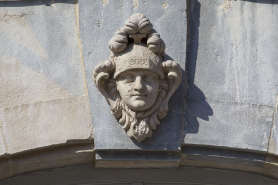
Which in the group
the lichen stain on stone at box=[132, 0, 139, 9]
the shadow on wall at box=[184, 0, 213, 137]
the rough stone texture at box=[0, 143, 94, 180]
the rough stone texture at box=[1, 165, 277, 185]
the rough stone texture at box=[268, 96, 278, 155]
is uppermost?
the lichen stain on stone at box=[132, 0, 139, 9]

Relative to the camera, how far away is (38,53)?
4156 mm

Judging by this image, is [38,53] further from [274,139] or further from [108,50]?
[274,139]

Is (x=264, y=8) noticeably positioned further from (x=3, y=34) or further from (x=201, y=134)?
(x=3, y=34)

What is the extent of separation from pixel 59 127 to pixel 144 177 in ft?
2.19

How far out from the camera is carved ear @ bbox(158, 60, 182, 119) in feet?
12.7

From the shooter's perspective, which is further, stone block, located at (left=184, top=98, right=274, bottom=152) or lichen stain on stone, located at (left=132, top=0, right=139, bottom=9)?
lichen stain on stone, located at (left=132, top=0, right=139, bottom=9)

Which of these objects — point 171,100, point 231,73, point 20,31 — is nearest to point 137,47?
point 171,100

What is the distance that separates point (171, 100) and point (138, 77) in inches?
12.8

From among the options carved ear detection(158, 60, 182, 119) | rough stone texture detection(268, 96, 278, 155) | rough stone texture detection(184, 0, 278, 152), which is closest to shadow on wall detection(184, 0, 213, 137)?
rough stone texture detection(184, 0, 278, 152)

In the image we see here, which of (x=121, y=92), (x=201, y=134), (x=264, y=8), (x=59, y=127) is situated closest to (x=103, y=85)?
(x=121, y=92)

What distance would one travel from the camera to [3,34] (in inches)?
165

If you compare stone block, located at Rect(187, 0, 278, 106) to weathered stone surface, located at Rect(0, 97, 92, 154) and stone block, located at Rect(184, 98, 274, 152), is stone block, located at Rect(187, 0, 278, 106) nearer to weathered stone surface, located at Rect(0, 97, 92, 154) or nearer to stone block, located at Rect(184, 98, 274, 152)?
stone block, located at Rect(184, 98, 274, 152)

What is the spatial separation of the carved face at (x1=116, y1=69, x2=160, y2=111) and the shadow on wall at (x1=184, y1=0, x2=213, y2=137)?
292 mm

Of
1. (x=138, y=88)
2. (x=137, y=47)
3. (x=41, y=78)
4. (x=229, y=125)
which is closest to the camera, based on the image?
(x=138, y=88)
